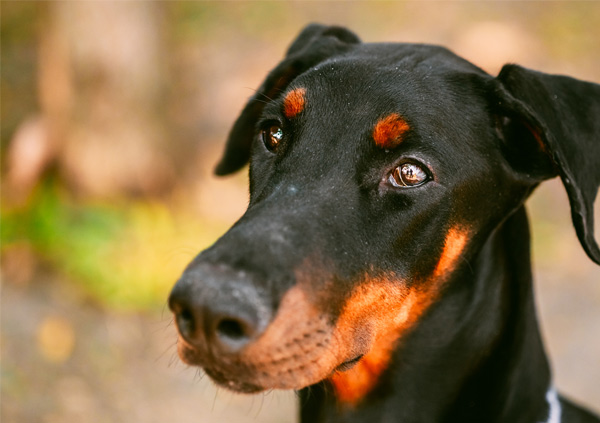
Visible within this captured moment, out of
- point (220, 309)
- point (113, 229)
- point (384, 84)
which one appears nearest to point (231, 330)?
point (220, 309)

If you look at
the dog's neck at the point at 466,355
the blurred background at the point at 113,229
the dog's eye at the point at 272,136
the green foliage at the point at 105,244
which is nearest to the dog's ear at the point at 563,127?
the dog's neck at the point at 466,355

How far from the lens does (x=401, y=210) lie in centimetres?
279

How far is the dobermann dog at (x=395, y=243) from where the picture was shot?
2332 millimetres

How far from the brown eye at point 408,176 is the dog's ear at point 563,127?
536mm

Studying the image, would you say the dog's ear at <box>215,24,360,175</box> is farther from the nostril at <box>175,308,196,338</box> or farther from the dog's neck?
the nostril at <box>175,308,196,338</box>

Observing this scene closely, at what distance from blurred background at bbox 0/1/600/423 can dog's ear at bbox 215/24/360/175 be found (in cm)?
189

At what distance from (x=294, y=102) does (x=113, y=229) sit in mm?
3963

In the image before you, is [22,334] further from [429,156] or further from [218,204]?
[429,156]

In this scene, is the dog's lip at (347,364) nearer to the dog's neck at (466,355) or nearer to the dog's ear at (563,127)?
the dog's neck at (466,355)

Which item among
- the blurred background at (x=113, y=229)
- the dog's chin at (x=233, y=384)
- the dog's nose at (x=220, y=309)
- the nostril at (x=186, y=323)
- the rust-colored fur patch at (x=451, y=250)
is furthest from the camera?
the blurred background at (x=113, y=229)

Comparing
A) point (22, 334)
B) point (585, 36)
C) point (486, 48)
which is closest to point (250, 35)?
point (486, 48)

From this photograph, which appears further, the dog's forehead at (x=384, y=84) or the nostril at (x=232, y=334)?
the dog's forehead at (x=384, y=84)

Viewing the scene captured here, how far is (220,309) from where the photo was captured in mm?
2129

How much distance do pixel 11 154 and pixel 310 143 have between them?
16.9 feet
